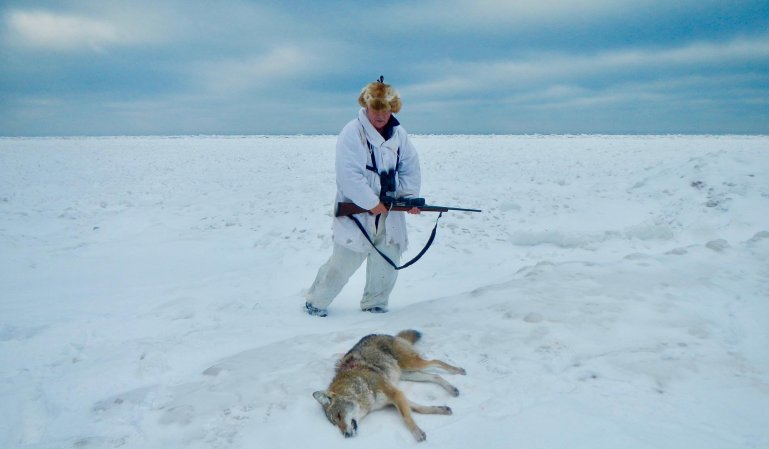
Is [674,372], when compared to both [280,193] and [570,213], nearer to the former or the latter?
[570,213]

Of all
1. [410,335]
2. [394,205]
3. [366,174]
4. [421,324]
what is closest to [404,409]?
[410,335]

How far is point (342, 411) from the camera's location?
320 centimetres

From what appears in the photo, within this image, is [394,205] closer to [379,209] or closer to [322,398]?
[379,209]

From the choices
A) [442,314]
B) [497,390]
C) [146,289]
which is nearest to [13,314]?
[146,289]

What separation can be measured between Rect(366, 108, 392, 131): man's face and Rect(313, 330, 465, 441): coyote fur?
226cm

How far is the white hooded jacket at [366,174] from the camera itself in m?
4.74

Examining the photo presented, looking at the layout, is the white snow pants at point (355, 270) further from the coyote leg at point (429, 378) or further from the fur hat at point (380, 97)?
the coyote leg at point (429, 378)

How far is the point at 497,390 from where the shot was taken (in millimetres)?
3557

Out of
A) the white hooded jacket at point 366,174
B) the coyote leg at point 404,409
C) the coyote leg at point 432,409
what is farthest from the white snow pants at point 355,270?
the coyote leg at point 432,409

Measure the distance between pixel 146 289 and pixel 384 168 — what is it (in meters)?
4.16

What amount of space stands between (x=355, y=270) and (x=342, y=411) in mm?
2325

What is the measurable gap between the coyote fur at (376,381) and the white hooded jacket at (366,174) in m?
1.34

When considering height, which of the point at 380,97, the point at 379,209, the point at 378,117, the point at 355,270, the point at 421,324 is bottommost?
the point at 421,324

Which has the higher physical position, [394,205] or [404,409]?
[394,205]
